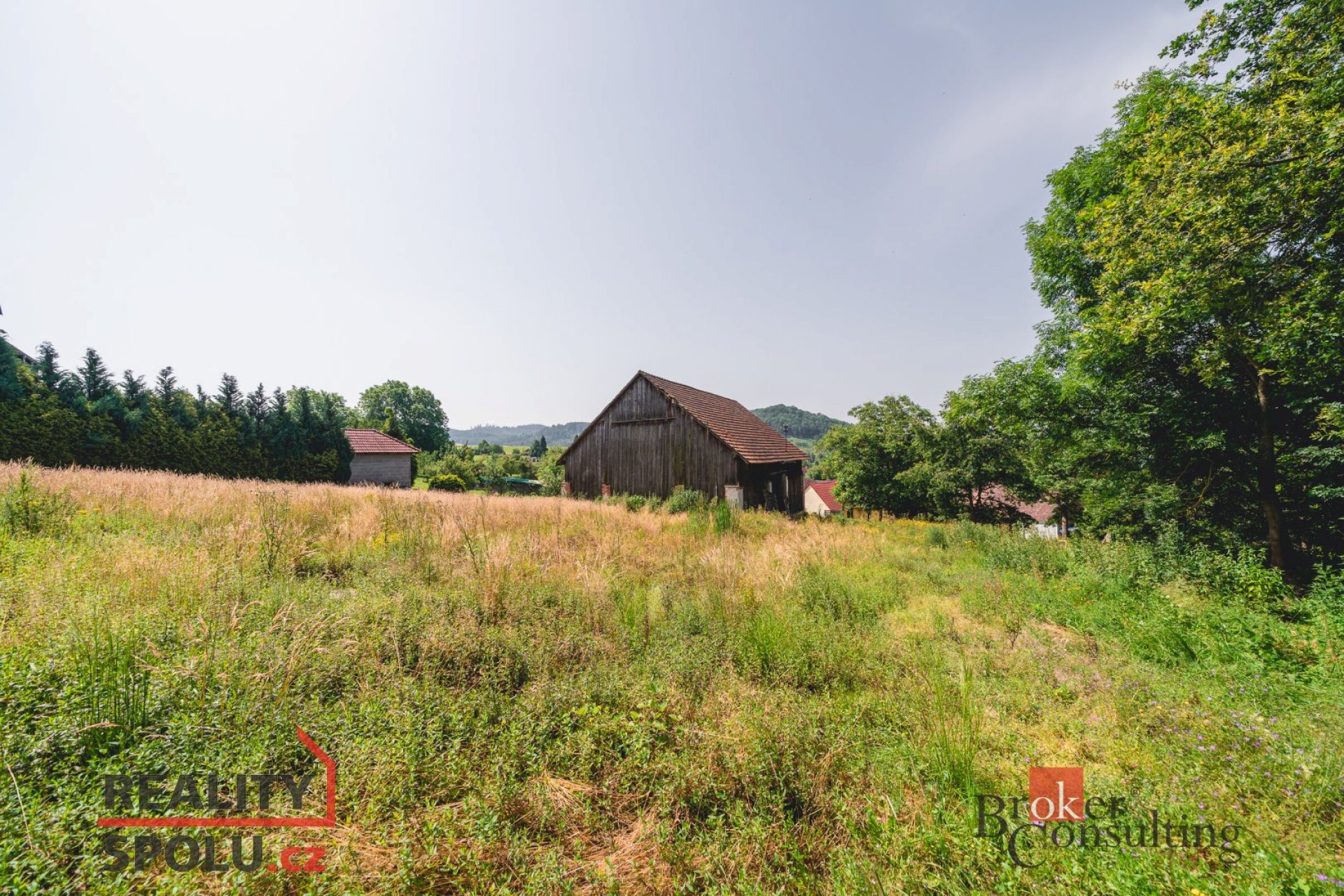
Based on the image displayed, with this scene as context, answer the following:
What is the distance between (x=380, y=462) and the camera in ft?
96.3

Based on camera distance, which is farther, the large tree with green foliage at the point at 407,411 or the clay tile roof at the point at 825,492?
the large tree with green foliage at the point at 407,411

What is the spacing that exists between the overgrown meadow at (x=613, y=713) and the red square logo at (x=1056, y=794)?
0.13m

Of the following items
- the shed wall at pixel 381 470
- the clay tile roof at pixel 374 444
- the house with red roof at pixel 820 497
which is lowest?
the house with red roof at pixel 820 497

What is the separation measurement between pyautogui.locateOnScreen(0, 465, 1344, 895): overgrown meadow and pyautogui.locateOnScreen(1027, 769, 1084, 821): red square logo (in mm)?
134

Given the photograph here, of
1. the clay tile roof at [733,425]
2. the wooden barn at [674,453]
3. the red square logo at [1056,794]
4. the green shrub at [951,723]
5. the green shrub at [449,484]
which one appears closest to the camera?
the red square logo at [1056,794]

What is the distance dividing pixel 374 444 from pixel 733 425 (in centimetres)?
2791

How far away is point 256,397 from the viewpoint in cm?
2397

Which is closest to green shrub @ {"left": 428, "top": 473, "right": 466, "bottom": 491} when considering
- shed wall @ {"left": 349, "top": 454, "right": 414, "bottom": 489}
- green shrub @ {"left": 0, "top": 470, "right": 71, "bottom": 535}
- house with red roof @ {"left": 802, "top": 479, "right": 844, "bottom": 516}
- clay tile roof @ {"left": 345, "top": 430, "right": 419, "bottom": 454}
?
shed wall @ {"left": 349, "top": 454, "right": 414, "bottom": 489}

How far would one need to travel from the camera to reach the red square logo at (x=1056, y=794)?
2516mm

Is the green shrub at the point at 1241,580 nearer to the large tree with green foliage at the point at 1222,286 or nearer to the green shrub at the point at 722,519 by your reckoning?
the large tree with green foliage at the point at 1222,286

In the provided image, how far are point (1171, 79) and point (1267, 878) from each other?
14.2 meters

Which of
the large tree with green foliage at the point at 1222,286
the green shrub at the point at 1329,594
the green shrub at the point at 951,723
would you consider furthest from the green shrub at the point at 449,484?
the green shrub at the point at 1329,594

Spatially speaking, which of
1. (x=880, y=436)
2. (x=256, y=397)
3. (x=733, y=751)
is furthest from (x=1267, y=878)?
(x=256, y=397)

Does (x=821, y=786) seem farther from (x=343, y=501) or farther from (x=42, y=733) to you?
(x=343, y=501)
